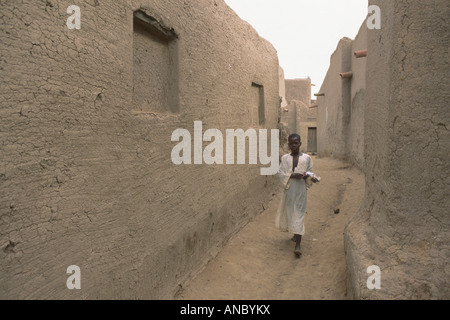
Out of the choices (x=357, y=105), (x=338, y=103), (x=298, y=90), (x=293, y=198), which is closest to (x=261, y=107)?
(x=293, y=198)

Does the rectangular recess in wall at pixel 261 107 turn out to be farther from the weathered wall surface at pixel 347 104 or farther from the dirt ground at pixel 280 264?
the weathered wall surface at pixel 347 104

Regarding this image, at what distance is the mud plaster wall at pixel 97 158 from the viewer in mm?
1766

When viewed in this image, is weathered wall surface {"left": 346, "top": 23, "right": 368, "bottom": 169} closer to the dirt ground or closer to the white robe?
the dirt ground

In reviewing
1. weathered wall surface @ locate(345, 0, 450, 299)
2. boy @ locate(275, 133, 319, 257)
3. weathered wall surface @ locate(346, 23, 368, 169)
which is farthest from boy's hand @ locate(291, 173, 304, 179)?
weathered wall surface @ locate(346, 23, 368, 169)

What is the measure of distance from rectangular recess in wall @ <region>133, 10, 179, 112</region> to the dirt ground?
1993 mm

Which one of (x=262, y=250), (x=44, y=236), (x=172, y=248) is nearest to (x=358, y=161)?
(x=262, y=250)

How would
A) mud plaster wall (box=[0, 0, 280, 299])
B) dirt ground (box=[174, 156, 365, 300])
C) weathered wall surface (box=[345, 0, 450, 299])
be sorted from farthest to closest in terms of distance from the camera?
1. dirt ground (box=[174, 156, 365, 300])
2. weathered wall surface (box=[345, 0, 450, 299])
3. mud plaster wall (box=[0, 0, 280, 299])

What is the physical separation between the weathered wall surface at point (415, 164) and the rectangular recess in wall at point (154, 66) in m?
2.03

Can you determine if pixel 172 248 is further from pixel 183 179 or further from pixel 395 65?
pixel 395 65

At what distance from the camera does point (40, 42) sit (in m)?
1.87

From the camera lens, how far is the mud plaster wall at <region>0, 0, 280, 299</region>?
177 cm

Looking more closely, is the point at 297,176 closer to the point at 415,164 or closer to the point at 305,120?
the point at 415,164

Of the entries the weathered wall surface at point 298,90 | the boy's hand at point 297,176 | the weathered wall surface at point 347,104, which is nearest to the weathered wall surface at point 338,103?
the weathered wall surface at point 347,104

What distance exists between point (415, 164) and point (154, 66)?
2.44 metres
